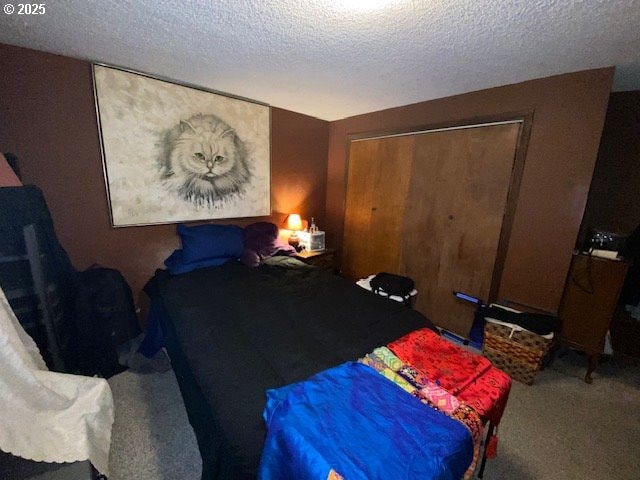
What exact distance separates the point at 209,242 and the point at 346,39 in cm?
191

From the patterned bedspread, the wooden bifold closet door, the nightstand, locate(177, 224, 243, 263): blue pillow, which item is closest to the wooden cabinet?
the wooden bifold closet door

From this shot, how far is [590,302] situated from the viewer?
6.49 feet

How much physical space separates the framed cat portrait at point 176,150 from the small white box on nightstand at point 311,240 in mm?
635

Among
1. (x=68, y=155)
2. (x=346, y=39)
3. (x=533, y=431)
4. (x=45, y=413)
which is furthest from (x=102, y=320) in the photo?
(x=533, y=431)

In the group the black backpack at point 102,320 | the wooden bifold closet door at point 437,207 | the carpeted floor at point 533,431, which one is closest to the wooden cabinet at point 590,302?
the carpeted floor at point 533,431

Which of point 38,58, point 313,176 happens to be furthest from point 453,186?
point 38,58

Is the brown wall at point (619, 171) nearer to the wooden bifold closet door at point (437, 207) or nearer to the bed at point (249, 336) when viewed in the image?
the wooden bifold closet door at point (437, 207)

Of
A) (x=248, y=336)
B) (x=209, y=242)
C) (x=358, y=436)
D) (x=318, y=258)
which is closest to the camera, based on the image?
(x=358, y=436)

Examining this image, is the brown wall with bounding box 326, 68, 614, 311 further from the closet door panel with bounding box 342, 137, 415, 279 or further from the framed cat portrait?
the framed cat portrait

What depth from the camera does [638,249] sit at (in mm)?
1996

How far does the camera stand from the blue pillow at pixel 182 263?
7.30 ft

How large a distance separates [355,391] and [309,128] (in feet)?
10.2

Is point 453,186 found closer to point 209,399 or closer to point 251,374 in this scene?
point 251,374

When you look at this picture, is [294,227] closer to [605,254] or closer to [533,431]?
[533,431]
